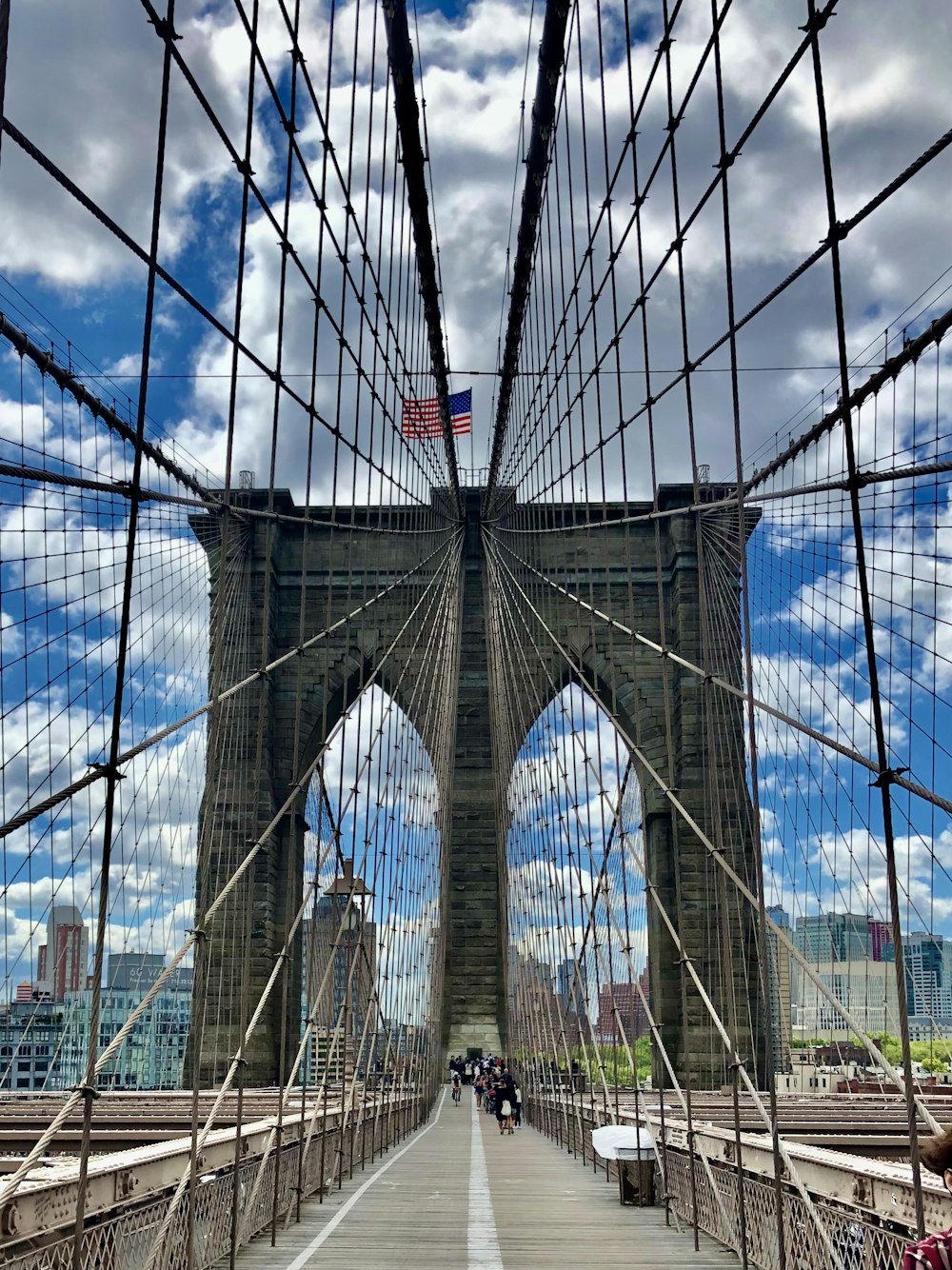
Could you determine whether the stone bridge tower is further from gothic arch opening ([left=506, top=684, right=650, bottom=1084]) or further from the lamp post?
the lamp post

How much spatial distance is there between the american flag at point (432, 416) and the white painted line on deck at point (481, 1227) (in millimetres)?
13562

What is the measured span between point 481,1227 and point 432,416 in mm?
20694

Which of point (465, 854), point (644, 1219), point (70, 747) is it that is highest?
point (465, 854)

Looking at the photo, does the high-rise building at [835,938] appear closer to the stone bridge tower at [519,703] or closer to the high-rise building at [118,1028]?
the stone bridge tower at [519,703]

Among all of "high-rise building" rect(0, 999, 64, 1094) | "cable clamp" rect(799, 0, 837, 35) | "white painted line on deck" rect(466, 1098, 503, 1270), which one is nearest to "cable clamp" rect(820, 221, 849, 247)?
"cable clamp" rect(799, 0, 837, 35)

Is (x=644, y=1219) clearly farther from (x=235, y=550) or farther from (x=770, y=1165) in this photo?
(x=235, y=550)

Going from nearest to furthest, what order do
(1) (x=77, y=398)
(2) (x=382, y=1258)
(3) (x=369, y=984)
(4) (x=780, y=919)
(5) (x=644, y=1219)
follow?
(2) (x=382, y=1258), (5) (x=644, y=1219), (1) (x=77, y=398), (3) (x=369, y=984), (4) (x=780, y=919)

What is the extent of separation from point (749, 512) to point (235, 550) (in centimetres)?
882

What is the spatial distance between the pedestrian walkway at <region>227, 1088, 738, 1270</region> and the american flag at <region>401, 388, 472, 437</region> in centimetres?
1368

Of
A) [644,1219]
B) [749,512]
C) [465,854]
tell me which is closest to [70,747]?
[644,1219]

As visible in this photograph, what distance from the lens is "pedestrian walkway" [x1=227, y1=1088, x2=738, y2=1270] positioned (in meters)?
5.54

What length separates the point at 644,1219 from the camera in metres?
7.03

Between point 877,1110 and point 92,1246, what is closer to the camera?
point 92,1246

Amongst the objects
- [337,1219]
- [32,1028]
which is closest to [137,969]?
[32,1028]
